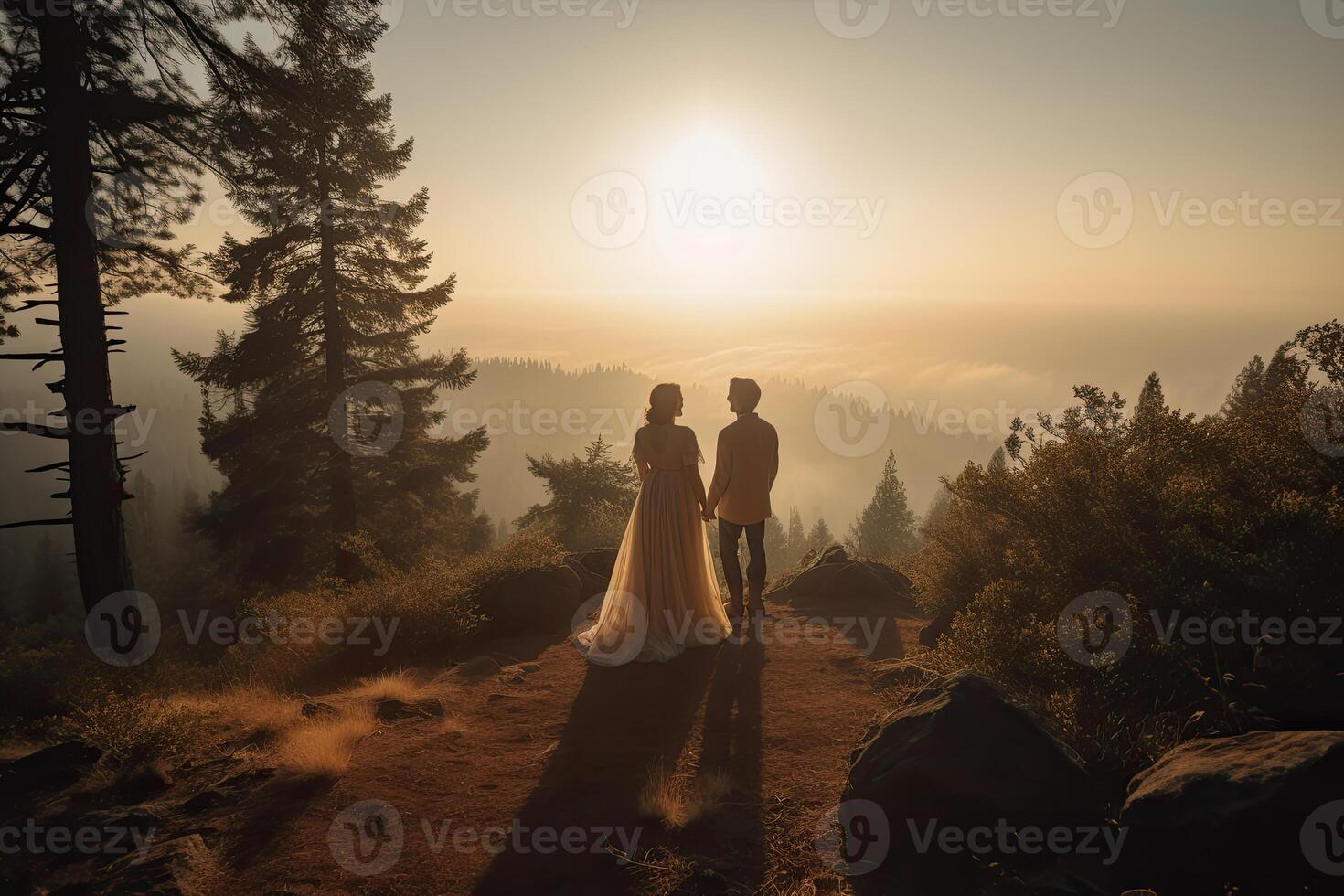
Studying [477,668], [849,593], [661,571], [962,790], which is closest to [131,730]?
[477,668]

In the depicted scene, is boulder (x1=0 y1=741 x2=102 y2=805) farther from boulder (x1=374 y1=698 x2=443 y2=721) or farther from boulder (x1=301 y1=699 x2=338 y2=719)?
boulder (x1=374 y1=698 x2=443 y2=721)

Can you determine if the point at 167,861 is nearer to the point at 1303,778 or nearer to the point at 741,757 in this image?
the point at 741,757

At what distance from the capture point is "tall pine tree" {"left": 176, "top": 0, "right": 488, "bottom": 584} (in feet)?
49.3

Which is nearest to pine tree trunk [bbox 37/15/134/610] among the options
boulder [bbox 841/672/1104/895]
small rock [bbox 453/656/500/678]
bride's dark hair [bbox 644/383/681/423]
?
small rock [bbox 453/656/500/678]

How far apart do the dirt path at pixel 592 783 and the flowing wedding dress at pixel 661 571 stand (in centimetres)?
33

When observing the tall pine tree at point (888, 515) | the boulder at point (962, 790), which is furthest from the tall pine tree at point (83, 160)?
the tall pine tree at point (888, 515)

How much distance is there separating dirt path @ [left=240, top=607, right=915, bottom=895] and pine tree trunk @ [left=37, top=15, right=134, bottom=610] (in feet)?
16.0

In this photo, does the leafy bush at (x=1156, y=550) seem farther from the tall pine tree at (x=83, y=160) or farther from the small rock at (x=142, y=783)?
the tall pine tree at (x=83, y=160)

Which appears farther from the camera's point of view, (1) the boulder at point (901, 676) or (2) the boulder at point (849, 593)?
(2) the boulder at point (849, 593)

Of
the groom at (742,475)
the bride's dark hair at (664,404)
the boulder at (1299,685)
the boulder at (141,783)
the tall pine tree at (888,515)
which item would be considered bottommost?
the tall pine tree at (888,515)

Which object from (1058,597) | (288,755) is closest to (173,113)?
(288,755)

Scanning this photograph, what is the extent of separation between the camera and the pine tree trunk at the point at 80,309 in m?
7.38

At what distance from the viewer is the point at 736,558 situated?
829 centimetres

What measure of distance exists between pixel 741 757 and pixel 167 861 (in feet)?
12.8
